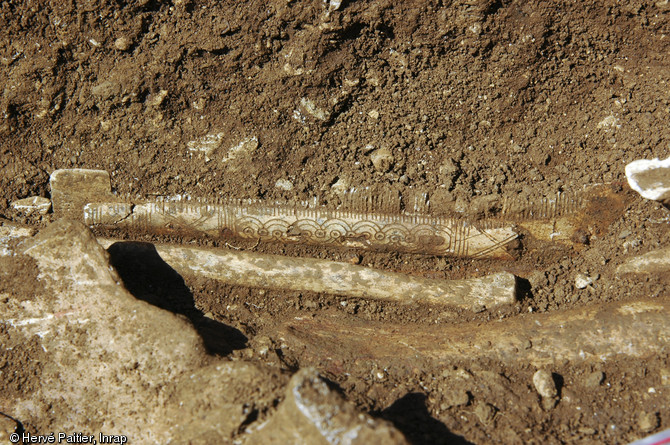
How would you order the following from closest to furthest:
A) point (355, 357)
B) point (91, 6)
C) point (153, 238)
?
point (355, 357)
point (91, 6)
point (153, 238)

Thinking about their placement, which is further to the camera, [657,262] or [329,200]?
[329,200]

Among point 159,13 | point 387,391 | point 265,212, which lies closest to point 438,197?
point 265,212

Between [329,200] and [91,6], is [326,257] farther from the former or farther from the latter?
[91,6]

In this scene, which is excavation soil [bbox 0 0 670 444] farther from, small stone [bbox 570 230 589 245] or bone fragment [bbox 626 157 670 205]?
bone fragment [bbox 626 157 670 205]

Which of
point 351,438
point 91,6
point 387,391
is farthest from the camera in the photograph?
point 91,6

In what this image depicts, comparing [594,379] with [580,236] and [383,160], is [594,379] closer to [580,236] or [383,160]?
[580,236]

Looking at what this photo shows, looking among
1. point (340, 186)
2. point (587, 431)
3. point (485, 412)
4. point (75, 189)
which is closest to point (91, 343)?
point (75, 189)
